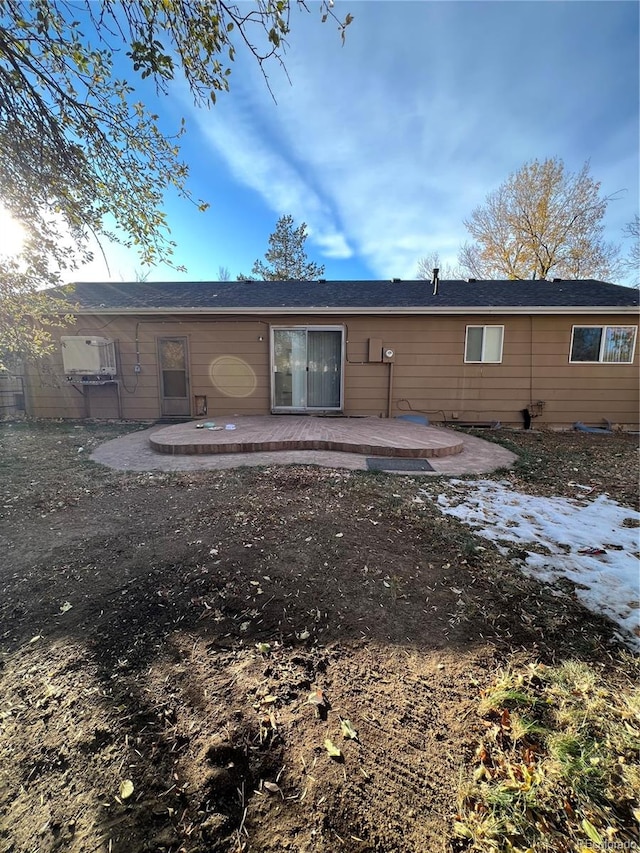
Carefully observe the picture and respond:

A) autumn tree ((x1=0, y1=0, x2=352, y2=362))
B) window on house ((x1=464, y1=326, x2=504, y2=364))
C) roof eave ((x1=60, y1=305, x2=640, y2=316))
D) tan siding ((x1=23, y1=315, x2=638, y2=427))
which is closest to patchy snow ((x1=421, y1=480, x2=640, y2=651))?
autumn tree ((x1=0, y1=0, x2=352, y2=362))

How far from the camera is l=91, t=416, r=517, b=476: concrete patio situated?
467 centimetres

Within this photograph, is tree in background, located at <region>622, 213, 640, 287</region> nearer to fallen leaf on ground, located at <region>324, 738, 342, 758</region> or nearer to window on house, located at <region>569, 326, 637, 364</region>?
window on house, located at <region>569, 326, 637, 364</region>

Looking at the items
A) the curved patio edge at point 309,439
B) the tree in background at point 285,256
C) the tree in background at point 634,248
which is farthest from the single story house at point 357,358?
the tree in background at point 285,256

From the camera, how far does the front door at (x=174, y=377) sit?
7.93 m

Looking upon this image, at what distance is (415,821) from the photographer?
99 centimetres

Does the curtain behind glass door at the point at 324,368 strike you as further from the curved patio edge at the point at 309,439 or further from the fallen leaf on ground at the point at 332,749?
the fallen leaf on ground at the point at 332,749

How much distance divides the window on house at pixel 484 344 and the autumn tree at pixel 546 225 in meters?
11.7

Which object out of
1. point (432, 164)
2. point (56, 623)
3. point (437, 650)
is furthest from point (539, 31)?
point (56, 623)

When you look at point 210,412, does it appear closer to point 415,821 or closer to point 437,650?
point 437,650

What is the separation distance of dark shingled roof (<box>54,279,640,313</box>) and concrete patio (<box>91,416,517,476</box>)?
280 cm

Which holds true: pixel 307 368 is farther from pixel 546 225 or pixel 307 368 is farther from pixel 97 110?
pixel 546 225

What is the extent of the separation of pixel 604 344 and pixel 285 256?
17.3 m

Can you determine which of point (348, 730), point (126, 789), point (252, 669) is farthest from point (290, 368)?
point (126, 789)

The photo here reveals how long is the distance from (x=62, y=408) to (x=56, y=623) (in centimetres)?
808
